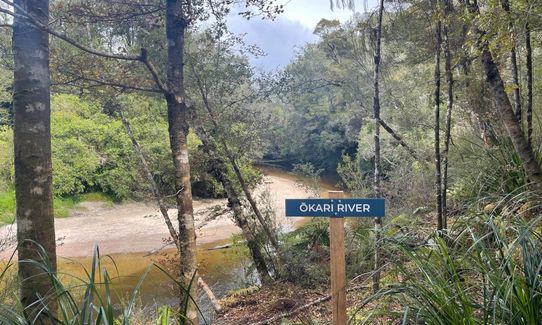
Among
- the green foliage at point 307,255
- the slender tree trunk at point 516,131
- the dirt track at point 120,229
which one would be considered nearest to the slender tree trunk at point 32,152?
the slender tree trunk at point 516,131

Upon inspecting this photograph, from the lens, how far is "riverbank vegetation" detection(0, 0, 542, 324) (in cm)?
167

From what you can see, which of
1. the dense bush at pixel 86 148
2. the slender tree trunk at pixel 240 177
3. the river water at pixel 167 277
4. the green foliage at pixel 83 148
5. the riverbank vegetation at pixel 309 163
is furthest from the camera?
the green foliage at pixel 83 148

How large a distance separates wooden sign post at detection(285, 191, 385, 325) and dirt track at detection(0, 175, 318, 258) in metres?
7.90

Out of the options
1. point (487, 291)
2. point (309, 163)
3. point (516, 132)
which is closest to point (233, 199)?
point (309, 163)

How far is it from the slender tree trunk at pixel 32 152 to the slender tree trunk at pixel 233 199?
13.6ft

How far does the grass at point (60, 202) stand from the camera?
13.5m

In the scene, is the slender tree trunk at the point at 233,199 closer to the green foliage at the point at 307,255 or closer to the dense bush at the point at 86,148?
the green foliage at the point at 307,255

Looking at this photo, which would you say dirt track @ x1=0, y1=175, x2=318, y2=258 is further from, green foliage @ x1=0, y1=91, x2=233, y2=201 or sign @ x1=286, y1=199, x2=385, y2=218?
→ sign @ x1=286, y1=199, x2=385, y2=218

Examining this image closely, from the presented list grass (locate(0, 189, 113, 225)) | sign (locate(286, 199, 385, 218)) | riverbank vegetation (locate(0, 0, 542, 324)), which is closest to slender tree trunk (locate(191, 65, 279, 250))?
riverbank vegetation (locate(0, 0, 542, 324))

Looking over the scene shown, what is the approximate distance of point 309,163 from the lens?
26.3ft

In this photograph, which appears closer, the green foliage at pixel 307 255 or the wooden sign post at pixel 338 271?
the wooden sign post at pixel 338 271

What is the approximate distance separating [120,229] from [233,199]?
27.7 feet

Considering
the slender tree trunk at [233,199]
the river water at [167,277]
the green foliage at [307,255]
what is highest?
the slender tree trunk at [233,199]

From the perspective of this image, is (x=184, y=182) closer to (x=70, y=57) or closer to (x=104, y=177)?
(x=70, y=57)
